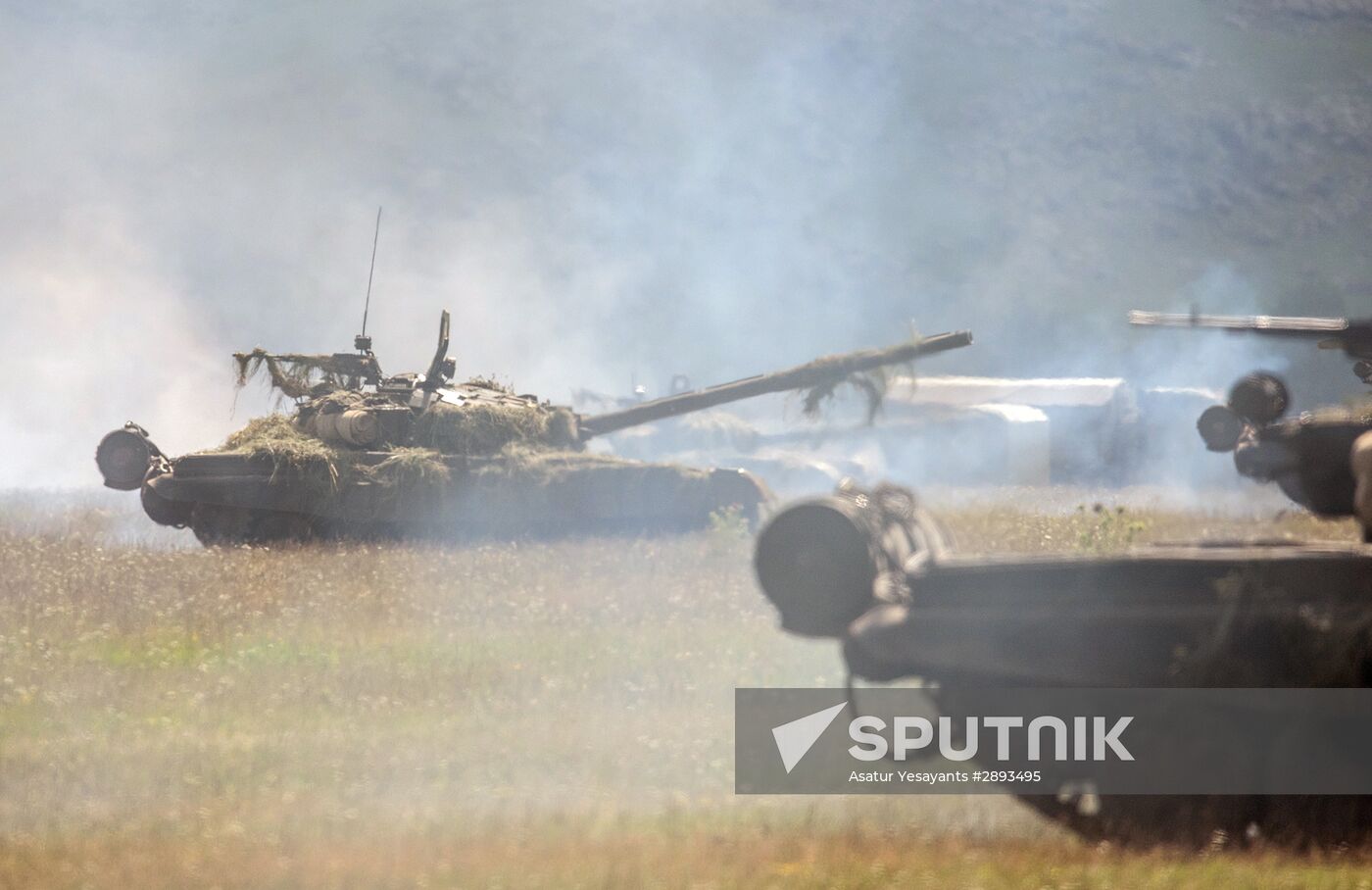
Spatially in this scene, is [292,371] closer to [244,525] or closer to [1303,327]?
[244,525]

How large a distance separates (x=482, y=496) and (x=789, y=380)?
143 inches

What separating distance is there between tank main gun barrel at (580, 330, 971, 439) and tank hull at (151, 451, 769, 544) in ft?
3.31

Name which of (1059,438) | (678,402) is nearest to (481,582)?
(678,402)

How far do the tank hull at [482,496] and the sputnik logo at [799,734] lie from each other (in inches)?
341

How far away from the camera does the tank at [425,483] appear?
16.0 meters

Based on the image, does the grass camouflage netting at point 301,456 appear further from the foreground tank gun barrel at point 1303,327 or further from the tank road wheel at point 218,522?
the foreground tank gun barrel at point 1303,327

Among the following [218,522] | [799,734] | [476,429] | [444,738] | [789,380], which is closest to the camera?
[799,734]

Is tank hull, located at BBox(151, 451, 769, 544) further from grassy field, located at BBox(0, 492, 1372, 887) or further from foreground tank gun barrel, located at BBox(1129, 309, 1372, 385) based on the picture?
foreground tank gun barrel, located at BBox(1129, 309, 1372, 385)

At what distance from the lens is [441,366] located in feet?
59.1

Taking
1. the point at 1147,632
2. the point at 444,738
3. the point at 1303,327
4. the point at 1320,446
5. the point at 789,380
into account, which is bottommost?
the point at 444,738

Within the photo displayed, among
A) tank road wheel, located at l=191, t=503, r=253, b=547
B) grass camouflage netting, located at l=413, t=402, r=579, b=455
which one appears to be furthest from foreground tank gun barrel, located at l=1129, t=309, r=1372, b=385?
tank road wheel, located at l=191, t=503, r=253, b=547

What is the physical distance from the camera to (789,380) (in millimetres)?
15164

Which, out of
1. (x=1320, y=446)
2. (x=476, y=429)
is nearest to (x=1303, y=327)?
(x=1320, y=446)

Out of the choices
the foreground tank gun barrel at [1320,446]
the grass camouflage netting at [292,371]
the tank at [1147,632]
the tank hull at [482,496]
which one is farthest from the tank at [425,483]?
the tank at [1147,632]
